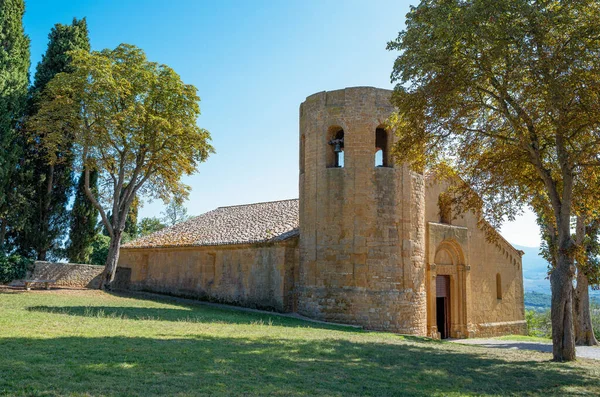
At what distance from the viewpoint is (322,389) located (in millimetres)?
6750

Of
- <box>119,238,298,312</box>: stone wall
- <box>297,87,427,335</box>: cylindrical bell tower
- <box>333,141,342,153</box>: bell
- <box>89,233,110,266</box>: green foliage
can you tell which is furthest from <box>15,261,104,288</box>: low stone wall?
<box>333,141,342,153</box>: bell

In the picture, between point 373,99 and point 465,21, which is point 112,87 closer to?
point 373,99

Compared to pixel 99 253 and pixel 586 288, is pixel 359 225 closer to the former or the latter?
pixel 586 288

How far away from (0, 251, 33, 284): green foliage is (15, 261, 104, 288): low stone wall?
131 centimetres

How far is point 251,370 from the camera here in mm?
7625

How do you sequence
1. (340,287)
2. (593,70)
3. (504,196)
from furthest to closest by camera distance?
(340,287)
(504,196)
(593,70)

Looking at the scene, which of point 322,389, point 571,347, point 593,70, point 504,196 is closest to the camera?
point 322,389

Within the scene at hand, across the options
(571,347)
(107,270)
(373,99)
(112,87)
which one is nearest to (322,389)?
(571,347)

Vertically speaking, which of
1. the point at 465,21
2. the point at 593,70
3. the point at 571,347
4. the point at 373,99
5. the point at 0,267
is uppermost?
the point at 373,99

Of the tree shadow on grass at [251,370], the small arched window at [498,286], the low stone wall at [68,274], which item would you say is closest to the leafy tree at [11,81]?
the low stone wall at [68,274]

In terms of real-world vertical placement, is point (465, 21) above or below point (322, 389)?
above

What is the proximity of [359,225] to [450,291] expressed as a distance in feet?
26.6

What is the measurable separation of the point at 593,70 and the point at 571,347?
677cm

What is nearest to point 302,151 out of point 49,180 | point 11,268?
point 11,268
